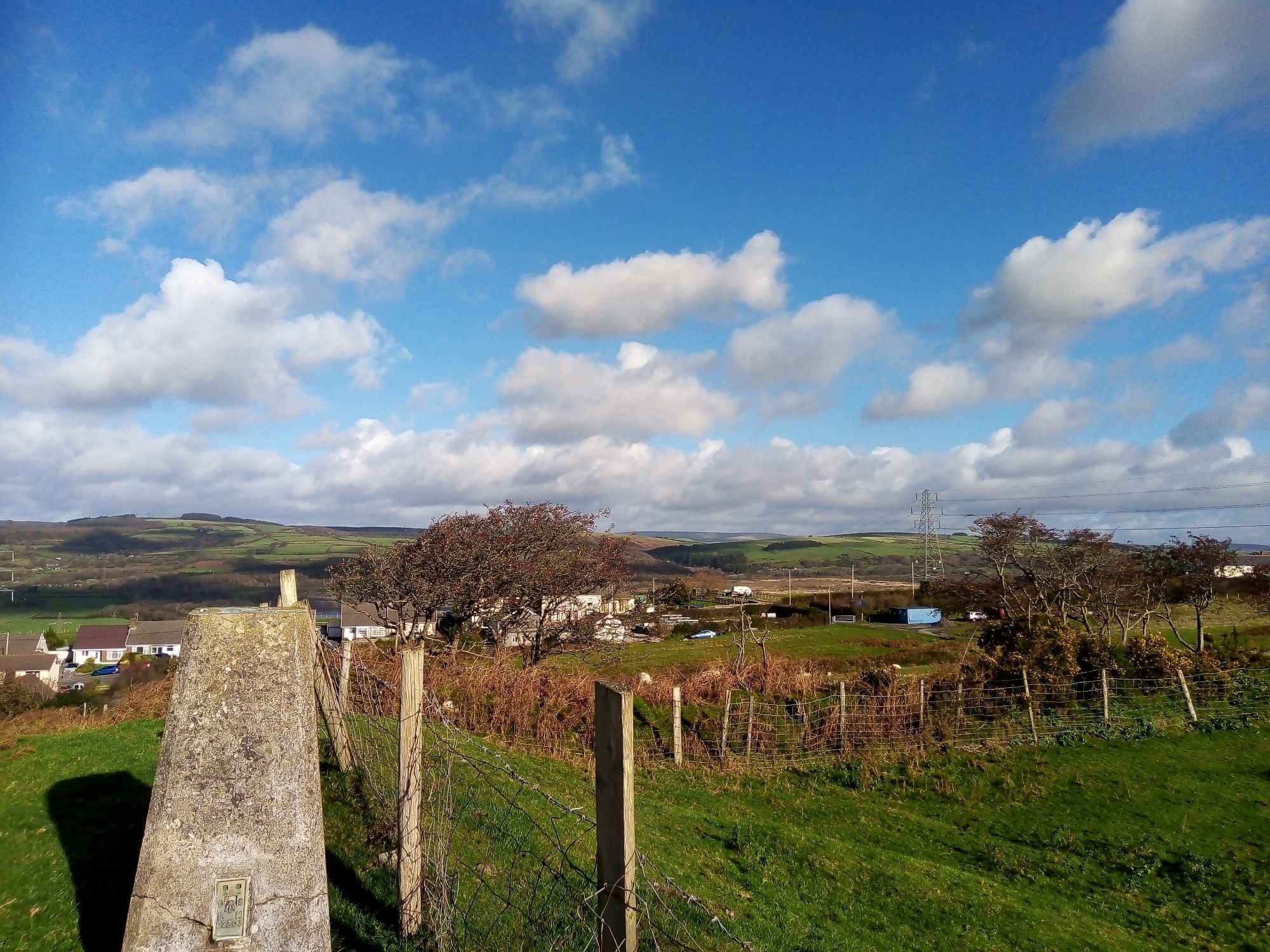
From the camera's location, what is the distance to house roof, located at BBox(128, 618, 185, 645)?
77312 mm

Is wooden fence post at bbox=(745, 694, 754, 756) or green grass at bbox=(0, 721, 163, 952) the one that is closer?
green grass at bbox=(0, 721, 163, 952)

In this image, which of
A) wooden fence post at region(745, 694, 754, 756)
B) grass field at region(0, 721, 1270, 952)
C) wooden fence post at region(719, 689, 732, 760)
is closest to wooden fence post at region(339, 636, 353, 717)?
grass field at region(0, 721, 1270, 952)

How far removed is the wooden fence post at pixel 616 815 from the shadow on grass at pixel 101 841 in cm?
347

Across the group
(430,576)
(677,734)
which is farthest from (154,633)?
(677,734)

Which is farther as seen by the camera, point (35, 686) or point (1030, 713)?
point (35, 686)

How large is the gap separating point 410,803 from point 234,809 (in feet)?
4.62

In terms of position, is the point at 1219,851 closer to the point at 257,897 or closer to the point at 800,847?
the point at 800,847

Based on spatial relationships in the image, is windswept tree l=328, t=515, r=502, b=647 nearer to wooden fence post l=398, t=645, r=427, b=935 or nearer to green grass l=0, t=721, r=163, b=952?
green grass l=0, t=721, r=163, b=952

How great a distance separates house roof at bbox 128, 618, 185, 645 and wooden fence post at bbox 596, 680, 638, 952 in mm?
87539

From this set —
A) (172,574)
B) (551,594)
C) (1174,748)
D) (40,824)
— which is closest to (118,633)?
(172,574)

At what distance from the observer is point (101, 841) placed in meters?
7.12

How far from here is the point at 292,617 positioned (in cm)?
453

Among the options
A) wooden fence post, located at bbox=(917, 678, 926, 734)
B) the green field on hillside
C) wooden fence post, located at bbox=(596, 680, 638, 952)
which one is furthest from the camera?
the green field on hillside

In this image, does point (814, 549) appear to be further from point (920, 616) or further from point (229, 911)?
point (229, 911)
